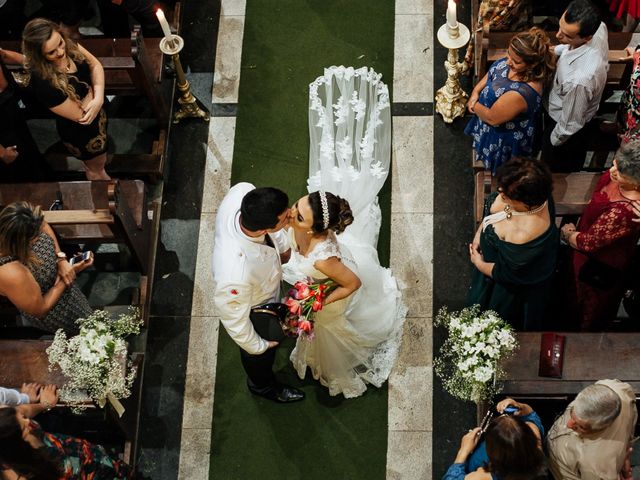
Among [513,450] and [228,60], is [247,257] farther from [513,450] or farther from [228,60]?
[228,60]

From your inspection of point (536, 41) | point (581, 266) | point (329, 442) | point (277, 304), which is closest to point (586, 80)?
point (536, 41)

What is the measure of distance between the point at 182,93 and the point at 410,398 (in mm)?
2825

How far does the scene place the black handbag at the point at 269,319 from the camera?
4.70 meters

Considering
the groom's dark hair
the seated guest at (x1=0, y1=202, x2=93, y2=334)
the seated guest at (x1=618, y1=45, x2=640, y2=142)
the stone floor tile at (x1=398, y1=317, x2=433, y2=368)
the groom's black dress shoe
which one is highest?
the seated guest at (x1=618, y1=45, x2=640, y2=142)

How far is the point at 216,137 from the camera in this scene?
6508mm

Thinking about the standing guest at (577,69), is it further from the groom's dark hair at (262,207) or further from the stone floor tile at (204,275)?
the stone floor tile at (204,275)

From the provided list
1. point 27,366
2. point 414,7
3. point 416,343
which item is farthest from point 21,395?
point 414,7

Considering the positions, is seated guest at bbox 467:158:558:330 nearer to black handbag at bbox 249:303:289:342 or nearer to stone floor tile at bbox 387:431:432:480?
stone floor tile at bbox 387:431:432:480

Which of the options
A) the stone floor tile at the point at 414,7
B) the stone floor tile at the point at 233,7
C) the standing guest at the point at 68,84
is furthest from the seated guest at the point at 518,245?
the stone floor tile at the point at 233,7

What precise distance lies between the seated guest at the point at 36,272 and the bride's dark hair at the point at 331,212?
1.50 m

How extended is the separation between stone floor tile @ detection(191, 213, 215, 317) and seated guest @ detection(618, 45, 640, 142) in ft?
9.47

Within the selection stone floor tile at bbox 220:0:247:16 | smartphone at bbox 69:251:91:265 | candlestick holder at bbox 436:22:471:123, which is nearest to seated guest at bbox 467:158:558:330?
candlestick holder at bbox 436:22:471:123

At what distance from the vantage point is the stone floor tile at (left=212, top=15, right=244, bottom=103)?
263 inches

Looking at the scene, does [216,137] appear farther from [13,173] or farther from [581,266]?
[581,266]
